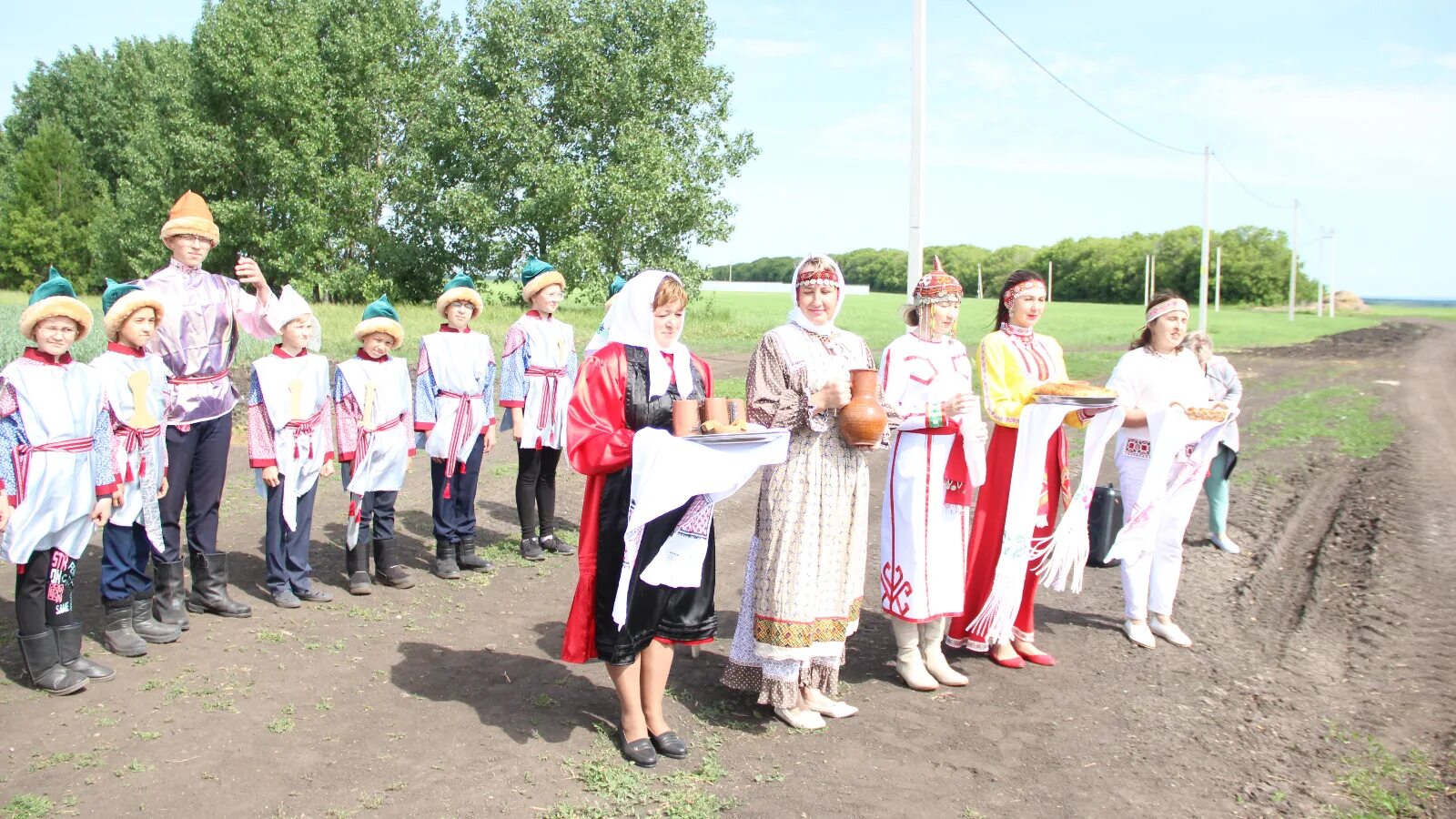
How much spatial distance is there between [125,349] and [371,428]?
1.46m

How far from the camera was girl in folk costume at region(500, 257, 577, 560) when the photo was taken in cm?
703

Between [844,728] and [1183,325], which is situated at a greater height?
[1183,325]

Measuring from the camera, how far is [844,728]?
4.52 meters

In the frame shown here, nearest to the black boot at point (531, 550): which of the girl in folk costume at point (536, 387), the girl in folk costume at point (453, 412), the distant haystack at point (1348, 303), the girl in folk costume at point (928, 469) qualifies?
the girl in folk costume at point (536, 387)

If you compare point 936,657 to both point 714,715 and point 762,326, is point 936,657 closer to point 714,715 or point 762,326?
point 714,715

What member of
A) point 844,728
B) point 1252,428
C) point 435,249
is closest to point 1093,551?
point 844,728

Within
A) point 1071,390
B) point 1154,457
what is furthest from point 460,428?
point 1154,457

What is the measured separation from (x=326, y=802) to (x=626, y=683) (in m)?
1.19

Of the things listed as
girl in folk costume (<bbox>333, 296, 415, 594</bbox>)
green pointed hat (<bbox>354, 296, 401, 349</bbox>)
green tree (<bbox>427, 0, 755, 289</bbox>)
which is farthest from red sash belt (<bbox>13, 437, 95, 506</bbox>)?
green tree (<bbox>427, 0, 755, 289</bbox>)

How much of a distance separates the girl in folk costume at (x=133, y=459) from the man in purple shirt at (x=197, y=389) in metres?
0.12

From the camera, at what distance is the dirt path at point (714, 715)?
12.5 ft

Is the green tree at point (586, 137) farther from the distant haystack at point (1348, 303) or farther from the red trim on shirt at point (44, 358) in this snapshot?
the distant haystack at point (1348, 303)

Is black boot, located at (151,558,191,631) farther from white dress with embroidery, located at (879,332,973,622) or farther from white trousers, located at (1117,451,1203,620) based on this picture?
white trousers, located at (1117,451,1203,620)

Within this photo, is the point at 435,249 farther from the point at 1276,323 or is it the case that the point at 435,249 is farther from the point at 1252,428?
the point at 1276,323
